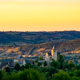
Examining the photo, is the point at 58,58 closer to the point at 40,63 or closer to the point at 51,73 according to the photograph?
the point at 40,63

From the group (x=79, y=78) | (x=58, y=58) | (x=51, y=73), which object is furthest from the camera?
(x=58, y=58)

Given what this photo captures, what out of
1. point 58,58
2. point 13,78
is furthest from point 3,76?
point 58,58

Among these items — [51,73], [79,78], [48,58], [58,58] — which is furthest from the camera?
[48,58]

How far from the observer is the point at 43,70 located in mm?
81438

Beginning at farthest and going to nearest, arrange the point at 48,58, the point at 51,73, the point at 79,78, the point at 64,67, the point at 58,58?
the point at 48,58 < the point at 58,58 < the point at 64,67 < the point at 51,73 < the point at 79,78

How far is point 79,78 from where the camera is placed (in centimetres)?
6594

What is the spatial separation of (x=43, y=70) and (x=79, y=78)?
16.5m

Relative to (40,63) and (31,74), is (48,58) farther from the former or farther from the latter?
(31,74)

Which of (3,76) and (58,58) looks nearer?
(3,76)

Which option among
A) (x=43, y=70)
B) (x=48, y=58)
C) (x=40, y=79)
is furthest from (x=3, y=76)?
(x=48, y=58)

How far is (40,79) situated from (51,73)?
58.6 ft

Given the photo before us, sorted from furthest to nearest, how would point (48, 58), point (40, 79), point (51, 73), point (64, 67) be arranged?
1. point (48, 58)
2. point (64, 67)
3. point (51, 73)
4. point (40, 79)

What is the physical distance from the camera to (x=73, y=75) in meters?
70.1

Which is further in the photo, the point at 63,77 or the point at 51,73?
the point at 51,73
